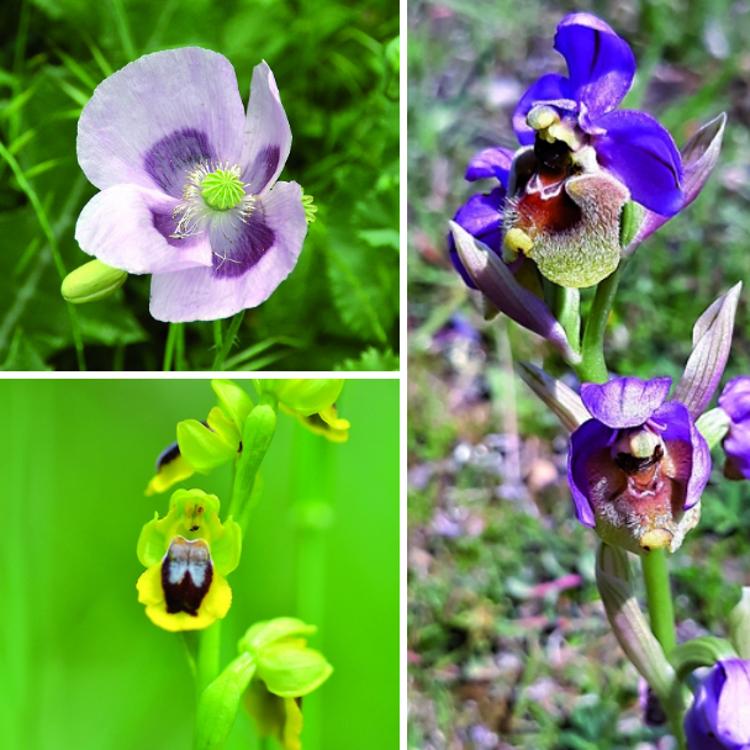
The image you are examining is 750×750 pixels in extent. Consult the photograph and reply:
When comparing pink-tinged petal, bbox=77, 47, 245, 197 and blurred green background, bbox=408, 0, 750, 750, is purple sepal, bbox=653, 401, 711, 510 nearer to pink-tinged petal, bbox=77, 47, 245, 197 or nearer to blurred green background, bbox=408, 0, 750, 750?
pink-tinged petal, bbox=77, 47, 245, 197

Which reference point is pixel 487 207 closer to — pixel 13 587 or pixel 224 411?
pixel 224 411

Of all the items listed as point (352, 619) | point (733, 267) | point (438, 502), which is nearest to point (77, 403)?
point (352, 619)

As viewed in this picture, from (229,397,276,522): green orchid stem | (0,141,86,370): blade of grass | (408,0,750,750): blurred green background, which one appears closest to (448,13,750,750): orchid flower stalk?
(229,397,276,522): green orchid stem

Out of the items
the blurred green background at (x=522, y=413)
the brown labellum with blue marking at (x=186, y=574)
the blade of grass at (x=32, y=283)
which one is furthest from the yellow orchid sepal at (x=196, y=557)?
the blurred green background at (x=522, y=413)

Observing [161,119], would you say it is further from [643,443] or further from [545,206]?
[643,443]

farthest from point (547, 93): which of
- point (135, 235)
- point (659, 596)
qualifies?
point (659, 596)
